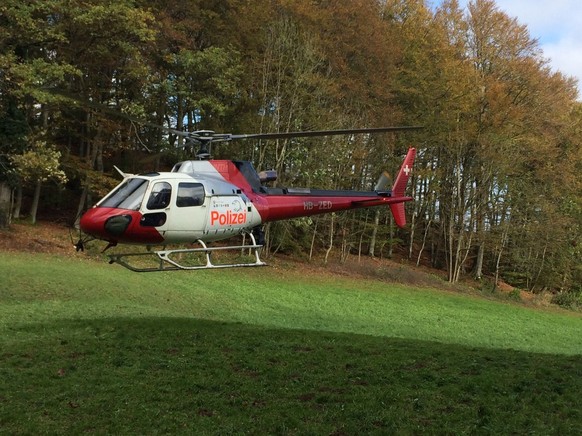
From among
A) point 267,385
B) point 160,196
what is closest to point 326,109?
point 160,196

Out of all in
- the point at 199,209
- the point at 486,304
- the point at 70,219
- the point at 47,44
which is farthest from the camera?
the point at 70,219

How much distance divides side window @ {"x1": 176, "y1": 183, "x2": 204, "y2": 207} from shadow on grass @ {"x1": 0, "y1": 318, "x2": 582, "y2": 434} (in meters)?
2.53

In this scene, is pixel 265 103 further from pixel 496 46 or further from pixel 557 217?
pixel 557 217

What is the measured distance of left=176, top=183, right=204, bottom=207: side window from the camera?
798cm

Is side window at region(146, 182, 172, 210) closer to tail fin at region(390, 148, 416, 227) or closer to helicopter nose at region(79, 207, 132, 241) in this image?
helicopter nose at region(79, 207, 132, 241)

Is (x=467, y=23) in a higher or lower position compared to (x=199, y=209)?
higher

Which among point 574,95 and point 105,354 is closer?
point 105,354

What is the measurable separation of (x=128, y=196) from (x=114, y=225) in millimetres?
506

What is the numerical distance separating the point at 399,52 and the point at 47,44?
729 inches

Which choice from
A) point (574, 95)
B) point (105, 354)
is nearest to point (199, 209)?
point (105, 354)

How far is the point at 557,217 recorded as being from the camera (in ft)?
103

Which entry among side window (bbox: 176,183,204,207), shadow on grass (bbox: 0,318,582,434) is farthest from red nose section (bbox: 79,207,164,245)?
shadow on grass (bbox: 0,318,582,434)

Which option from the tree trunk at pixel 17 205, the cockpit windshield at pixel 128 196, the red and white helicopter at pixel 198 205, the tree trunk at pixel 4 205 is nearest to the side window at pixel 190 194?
the red and white helicopter at pixel 198 205

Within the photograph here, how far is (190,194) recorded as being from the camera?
8.09 metres
